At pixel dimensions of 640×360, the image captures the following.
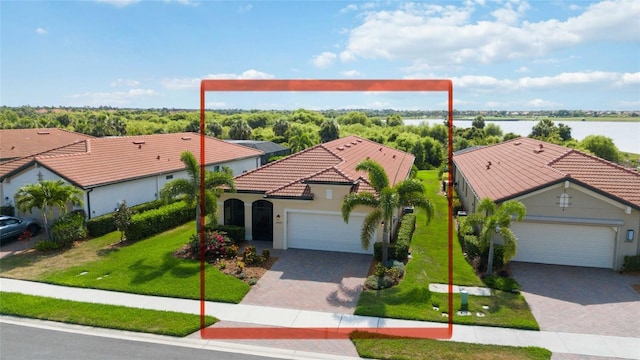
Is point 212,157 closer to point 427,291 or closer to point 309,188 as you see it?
point 309,188

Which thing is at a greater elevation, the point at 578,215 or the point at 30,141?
the point at 30,141

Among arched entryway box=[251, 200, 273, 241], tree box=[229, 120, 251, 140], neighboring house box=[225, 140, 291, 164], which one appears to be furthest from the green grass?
tree box=[229, 120, 251, 140]

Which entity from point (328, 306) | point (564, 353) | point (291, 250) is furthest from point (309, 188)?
point (564, 353)

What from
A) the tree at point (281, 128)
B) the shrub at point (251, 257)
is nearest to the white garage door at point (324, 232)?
the shrub at point (251, 257)

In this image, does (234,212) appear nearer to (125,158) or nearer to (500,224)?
(125,158)

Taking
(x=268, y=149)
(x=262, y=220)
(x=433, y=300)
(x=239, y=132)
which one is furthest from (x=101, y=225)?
(x=239, y=132)

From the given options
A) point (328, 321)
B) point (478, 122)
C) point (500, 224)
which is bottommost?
point (328, 321)
